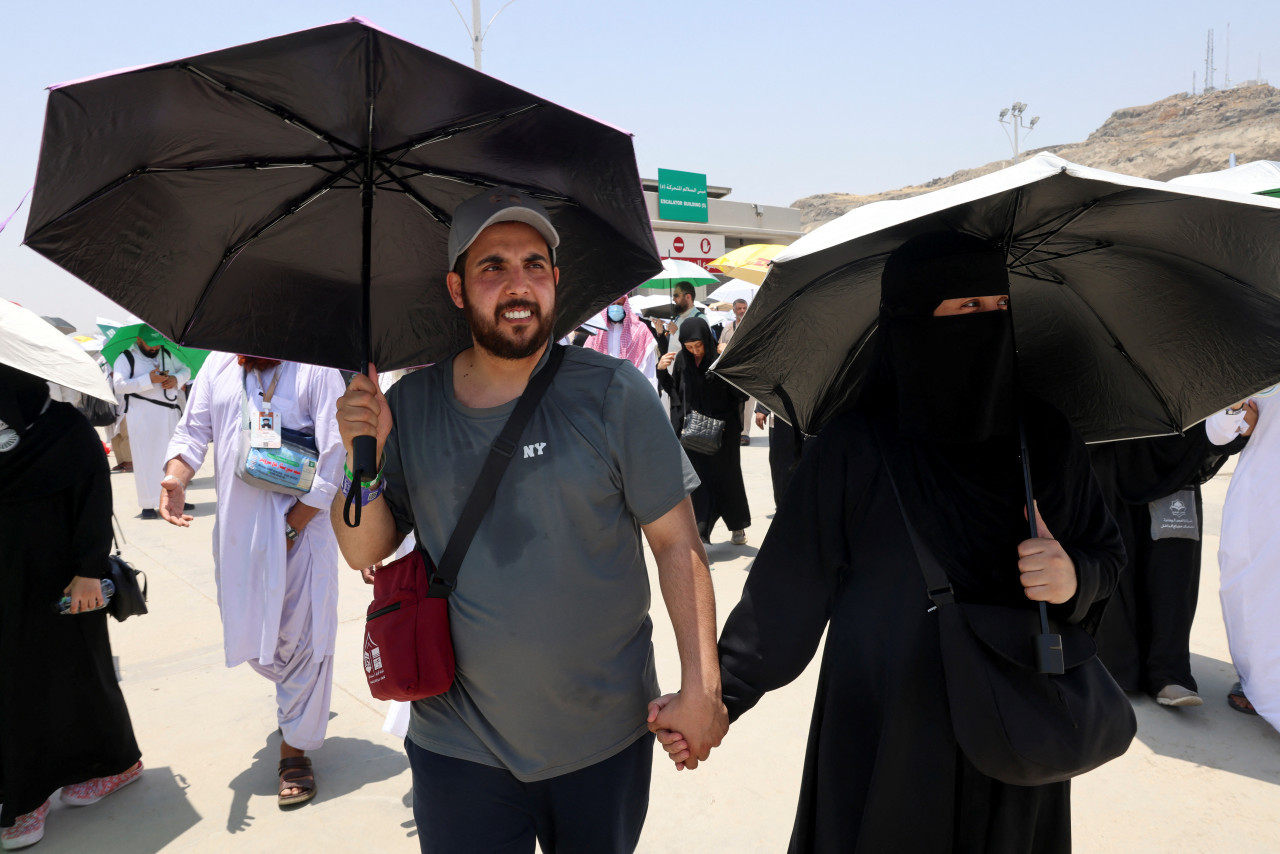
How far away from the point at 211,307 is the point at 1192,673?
506 centimetres

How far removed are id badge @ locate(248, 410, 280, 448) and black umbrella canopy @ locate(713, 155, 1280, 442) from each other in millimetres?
2084

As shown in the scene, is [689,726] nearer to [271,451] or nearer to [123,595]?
[271,451]

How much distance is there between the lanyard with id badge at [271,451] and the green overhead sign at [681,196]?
39532mm

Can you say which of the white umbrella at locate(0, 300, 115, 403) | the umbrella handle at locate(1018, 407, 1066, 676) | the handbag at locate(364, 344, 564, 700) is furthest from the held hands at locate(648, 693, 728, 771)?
the white umbrella at locate(0, 300, 115, 403)

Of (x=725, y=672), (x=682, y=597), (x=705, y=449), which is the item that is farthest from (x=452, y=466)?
(x=705, y=449)

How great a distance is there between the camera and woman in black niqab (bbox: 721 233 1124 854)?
1.83 metres

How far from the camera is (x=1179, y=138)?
69.9 metres

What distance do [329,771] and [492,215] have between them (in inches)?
122

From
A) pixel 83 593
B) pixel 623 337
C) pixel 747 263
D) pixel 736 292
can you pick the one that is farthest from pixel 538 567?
pixel 736 292

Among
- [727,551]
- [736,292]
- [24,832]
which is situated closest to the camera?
[24,832]

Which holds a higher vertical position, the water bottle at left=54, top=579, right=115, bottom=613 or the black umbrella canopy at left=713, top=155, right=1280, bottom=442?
the black umbrella canopy at left=713, top=155, right=1280, bottom=442

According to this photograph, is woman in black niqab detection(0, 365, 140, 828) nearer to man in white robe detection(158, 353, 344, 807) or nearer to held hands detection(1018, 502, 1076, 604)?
man in white robe detection(158, 353, 344, 807)

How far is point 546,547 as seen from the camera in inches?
76.9

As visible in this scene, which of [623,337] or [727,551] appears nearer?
[623,337]
